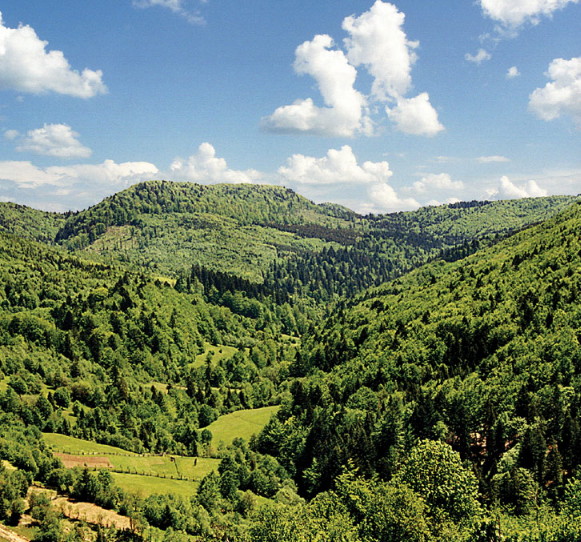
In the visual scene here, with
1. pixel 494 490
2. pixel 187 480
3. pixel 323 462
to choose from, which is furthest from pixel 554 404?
pixel 187 480

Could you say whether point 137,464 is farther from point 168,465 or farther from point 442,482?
point 442,482

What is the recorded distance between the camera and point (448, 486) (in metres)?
66.3

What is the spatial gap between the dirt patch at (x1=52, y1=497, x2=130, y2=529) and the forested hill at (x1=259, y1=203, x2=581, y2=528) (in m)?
48.2

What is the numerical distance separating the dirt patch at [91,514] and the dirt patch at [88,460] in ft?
86.2

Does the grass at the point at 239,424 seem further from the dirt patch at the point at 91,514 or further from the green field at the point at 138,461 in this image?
the dirt patch at the point at 91,514

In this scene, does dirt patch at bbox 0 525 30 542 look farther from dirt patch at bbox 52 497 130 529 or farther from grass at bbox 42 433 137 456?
grass at bbox 42 433 137 456

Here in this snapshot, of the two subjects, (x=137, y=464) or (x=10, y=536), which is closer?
(x=10, y=536)

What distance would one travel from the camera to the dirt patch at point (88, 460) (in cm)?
10912

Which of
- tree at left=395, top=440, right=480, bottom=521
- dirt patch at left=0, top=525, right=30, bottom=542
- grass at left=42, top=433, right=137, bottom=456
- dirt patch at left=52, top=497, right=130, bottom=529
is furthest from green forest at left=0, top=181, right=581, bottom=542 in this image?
dirt patch at left=0, top=525, right=30, bottom=542

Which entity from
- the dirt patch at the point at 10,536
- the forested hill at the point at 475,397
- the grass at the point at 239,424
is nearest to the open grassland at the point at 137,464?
the grass at the point at 239,424

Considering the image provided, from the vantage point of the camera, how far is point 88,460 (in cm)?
11438

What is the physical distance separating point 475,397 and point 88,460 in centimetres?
10321

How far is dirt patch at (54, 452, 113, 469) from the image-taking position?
358 ft

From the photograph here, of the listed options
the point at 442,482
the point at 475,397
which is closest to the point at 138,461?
the point at 442,482
